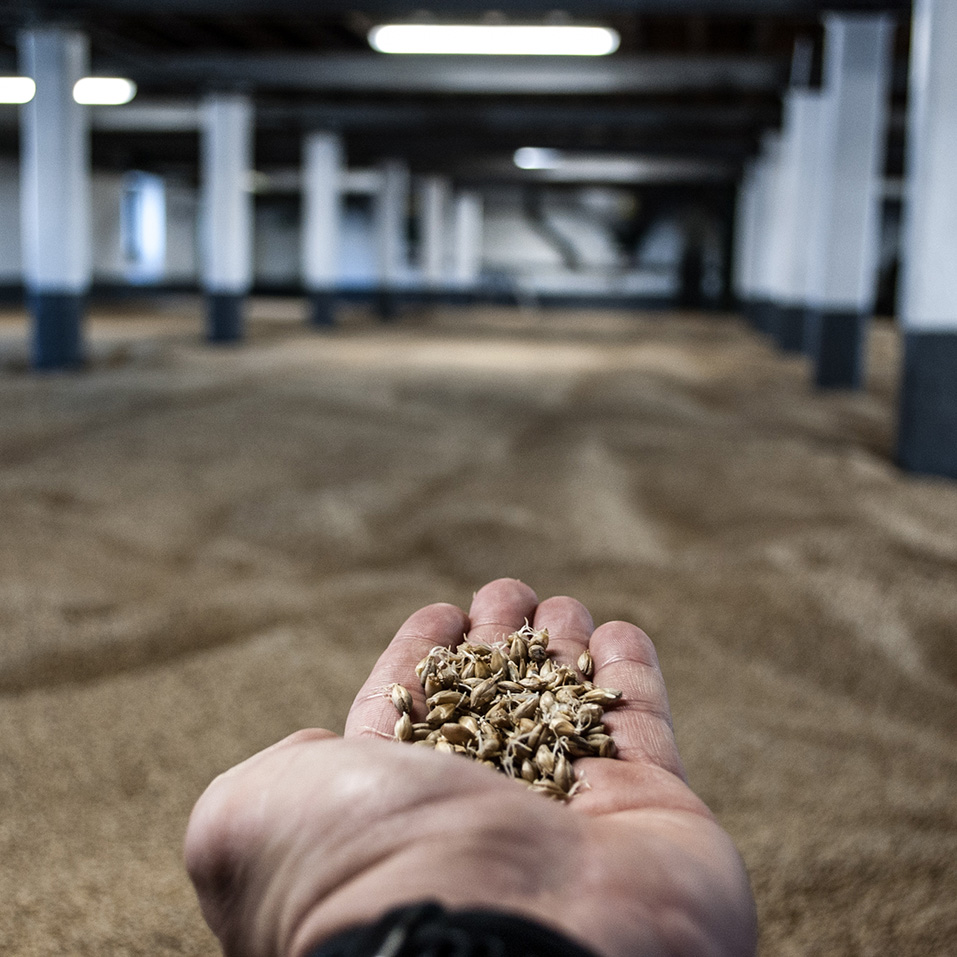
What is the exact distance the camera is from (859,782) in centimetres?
329

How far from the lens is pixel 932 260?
7.22m

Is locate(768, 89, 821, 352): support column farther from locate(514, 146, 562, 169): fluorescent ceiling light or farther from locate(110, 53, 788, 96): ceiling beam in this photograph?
locate(514, 146, 562, 169): fluorescent ceiling light

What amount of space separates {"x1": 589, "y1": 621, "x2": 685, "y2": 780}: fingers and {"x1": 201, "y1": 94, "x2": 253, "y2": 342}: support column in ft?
57.4

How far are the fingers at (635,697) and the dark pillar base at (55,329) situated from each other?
13.3 meters

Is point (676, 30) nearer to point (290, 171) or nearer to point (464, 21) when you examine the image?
point (464, 21)

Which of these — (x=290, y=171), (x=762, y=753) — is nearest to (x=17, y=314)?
(x=290, y=171)

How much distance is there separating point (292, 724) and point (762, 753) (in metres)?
1.62

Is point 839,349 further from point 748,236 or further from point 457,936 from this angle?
point 748,236

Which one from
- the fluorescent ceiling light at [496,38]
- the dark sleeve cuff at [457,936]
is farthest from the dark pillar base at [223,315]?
the dark sleeve cuff at [457,936]

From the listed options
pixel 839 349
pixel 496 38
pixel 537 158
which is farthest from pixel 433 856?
pixel 537 158

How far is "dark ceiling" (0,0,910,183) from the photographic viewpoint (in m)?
12.5

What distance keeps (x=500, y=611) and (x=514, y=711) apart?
404 mm

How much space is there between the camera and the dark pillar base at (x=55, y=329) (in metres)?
13.9

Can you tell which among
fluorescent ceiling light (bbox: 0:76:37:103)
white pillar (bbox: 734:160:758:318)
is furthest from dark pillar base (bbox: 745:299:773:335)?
fluorescent ceiling light (bbox: 0:76:37:103)
